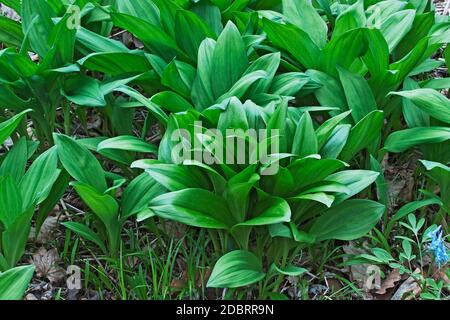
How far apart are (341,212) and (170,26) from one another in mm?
1125

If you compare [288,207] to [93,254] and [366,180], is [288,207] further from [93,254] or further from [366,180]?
[93,254]

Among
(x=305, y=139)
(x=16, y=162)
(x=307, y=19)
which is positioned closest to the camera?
(x=305, y=139)

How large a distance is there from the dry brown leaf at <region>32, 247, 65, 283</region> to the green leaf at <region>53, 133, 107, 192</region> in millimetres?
348

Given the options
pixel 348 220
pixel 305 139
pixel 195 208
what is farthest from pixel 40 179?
pixel 348 220

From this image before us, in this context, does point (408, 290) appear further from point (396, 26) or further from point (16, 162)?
point (16, 162)

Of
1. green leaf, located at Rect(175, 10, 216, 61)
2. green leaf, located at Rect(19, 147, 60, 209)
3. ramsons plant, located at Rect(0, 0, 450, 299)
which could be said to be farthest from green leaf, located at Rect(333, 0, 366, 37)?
green leaf, located at Rect(19, 147, 60, 209)

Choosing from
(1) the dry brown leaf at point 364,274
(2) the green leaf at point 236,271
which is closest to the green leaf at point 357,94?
(1) the dry brown leaf at point 364,274

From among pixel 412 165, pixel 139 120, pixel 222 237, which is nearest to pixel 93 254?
pixel 222 237

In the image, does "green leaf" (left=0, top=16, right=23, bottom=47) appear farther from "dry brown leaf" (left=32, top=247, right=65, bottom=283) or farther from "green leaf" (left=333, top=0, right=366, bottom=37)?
"green leaf" (left=333, top=0, right=366, bottom=37)

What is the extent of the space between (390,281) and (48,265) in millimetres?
1333

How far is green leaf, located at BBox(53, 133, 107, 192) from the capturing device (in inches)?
110

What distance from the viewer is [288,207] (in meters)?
2.55

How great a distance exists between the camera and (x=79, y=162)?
2811 millimetres

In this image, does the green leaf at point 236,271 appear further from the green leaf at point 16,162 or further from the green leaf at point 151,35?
the green leaf at point 151,35
